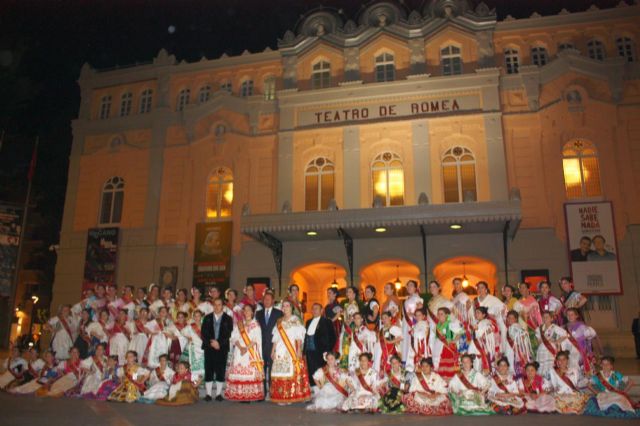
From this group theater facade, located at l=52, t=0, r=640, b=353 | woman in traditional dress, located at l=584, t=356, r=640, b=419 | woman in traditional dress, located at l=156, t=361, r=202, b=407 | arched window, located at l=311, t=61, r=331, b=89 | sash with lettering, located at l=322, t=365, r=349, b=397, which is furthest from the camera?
arched window, located at l=311, t=61, r=331, b=89

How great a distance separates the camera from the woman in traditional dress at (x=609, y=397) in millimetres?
7727

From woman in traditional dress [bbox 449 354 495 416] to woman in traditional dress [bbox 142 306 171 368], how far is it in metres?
5.56

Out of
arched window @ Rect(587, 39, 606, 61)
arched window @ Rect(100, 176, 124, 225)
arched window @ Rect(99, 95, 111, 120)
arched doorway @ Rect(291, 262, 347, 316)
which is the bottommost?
arched doorway @ Rect(291, 262, 347, 316)

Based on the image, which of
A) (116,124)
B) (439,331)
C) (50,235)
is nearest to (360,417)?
(439,331)

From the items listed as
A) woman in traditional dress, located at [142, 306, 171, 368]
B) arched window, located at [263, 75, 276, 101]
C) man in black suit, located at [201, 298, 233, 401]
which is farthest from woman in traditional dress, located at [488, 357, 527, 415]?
arched window, located at [263, 75, 276, 101]

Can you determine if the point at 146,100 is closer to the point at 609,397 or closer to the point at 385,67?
the point at 385,67

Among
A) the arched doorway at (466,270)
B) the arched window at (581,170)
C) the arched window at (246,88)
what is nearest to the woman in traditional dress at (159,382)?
the arched doorway at (466,270)

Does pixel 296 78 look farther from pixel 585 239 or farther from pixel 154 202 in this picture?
pixel 585 239

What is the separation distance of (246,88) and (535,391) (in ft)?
52.9

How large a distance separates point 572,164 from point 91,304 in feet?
49.2

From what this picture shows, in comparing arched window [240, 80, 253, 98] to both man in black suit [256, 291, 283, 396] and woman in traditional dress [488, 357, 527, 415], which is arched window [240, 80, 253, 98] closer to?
man in black suit [256, 291, 283, 396]

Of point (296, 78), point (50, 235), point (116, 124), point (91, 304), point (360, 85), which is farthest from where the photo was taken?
point (50, 235)

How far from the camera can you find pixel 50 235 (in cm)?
3167

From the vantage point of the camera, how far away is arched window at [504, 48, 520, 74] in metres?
18.5
